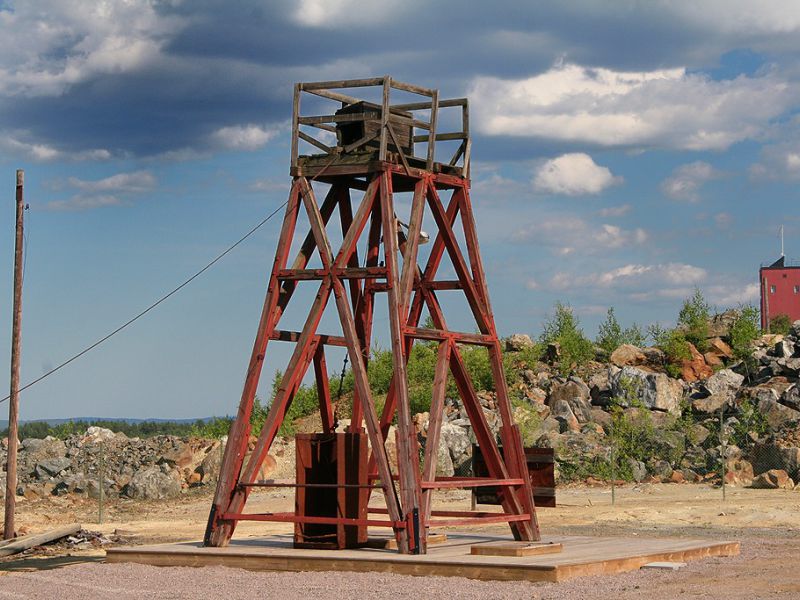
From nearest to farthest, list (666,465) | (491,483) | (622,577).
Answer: (622,577), (491,483), (666,465)

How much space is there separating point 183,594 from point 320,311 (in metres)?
5.17

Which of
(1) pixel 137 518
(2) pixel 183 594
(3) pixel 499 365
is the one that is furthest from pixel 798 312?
(2) pixel 183 594

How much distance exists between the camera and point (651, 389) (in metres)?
43.9

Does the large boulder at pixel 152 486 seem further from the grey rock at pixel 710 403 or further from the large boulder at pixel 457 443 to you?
the grey rock at pixel 710 403

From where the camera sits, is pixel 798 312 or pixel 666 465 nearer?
pixel 666 465

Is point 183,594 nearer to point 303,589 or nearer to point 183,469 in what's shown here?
point 303,589

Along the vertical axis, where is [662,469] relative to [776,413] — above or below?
below

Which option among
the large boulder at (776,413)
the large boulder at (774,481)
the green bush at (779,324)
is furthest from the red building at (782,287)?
the large boulder at (774,481)

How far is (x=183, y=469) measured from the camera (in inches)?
1550

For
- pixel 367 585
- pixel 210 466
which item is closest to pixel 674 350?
pixel 210 466

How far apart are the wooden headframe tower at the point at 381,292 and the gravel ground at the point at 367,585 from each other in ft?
5.43

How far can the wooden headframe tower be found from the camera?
60.2ft

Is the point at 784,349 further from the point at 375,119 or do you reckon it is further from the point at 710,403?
the point at 375,119

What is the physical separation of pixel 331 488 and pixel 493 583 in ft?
12.8
